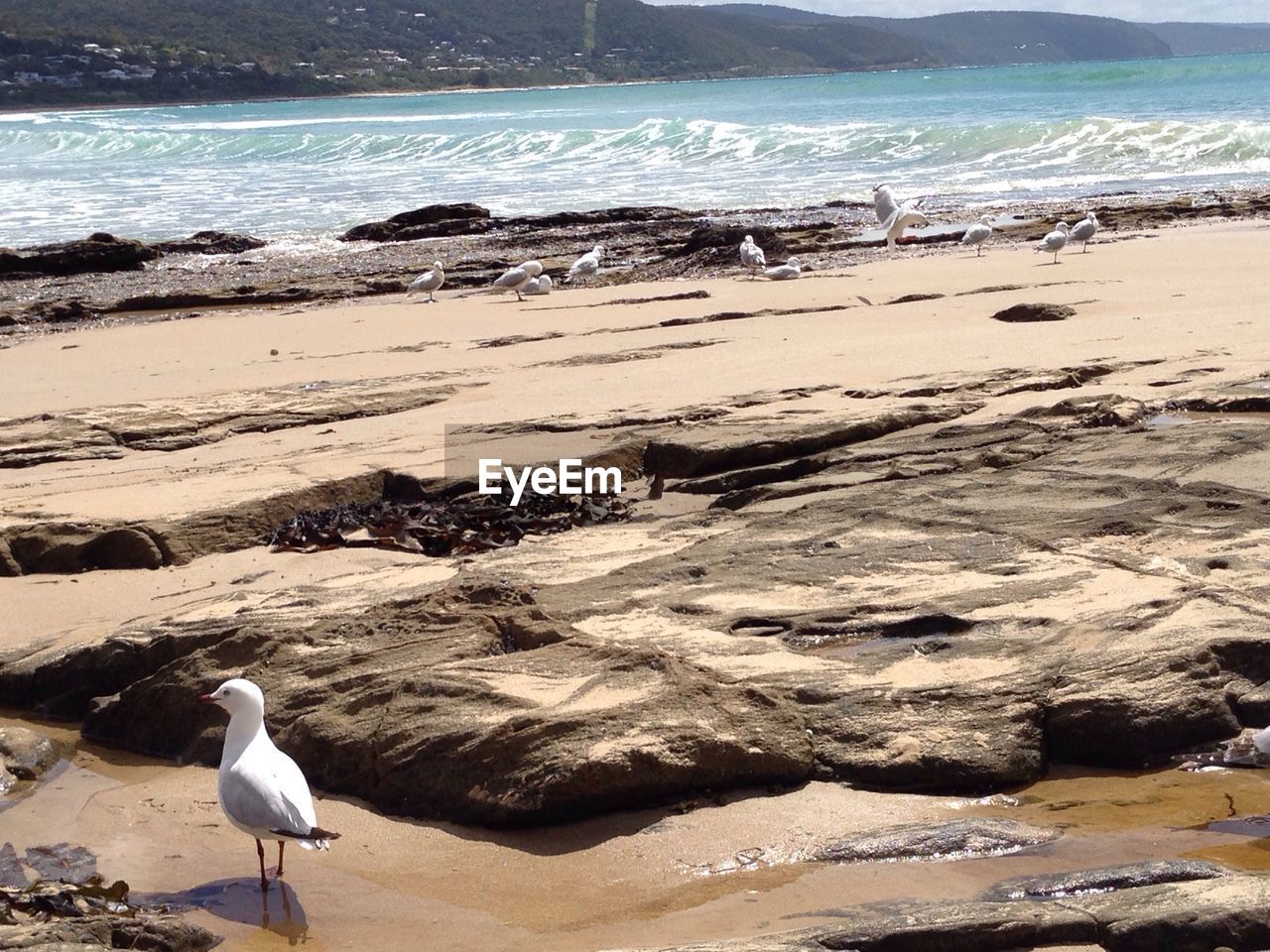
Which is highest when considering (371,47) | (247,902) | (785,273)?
(371,47)

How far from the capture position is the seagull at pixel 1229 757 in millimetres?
3801

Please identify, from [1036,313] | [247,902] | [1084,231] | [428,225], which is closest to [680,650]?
[247,902]

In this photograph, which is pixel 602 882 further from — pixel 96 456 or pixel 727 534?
pixel 96 456

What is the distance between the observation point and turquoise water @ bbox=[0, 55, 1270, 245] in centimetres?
2577

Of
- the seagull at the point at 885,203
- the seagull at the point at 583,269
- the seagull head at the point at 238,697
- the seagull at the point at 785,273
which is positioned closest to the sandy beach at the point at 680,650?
the seagull head at the point at 238,697

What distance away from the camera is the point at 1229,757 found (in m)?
3.86

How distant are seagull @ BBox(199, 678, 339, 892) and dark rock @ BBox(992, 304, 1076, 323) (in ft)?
22.0

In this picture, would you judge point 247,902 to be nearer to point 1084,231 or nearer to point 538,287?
point 538,287

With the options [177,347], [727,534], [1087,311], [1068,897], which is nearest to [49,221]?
[177,347]

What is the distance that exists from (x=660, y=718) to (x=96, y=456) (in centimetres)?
427

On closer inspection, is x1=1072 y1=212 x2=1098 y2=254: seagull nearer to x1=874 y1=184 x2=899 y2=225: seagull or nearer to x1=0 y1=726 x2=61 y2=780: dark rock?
x1=874 y1=184 x2=899 y2=225: seagull

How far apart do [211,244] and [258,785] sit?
58.3 ft

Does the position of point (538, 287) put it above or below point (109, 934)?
above

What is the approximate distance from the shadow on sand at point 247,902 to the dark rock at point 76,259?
1615cm
